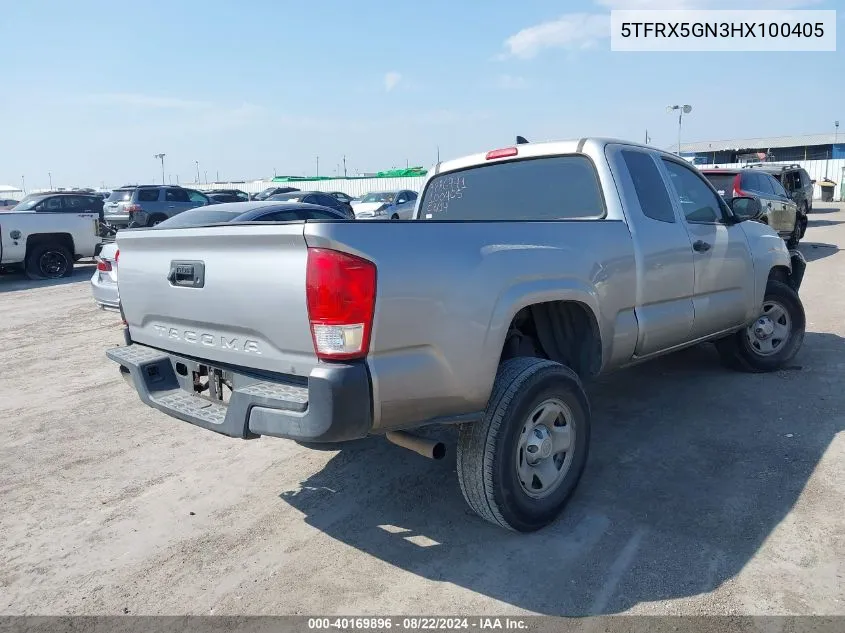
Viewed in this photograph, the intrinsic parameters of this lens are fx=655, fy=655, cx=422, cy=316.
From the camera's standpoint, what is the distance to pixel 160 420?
518 cm

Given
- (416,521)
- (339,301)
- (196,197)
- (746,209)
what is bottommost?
(416,521)

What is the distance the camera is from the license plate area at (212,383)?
3.15 metres

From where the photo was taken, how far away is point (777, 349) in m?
5.86

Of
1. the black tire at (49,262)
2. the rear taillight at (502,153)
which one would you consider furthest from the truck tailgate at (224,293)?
the black tire at (49,262)

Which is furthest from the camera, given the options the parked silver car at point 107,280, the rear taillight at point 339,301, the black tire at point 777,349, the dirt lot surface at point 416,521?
the parked silver car at point 107,280

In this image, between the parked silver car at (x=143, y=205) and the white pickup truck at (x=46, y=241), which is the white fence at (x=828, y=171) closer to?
the parked silver car at (x=143, y=205)

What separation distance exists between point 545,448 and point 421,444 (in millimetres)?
720

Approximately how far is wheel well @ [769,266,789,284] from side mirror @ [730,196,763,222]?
82 cm

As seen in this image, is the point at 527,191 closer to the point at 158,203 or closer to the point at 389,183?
the point at 158,203

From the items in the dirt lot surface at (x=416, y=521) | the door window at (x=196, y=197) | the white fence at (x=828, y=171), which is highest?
the white fence at (x=828, y=171)

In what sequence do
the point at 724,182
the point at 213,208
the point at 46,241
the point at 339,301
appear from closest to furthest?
the point at 339,301, the point at 213,208, the point at 724,182, the point at 46,241

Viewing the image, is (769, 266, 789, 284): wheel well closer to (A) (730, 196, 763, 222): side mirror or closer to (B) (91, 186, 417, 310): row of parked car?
(A) (730, 196, 763, 222): side mirror

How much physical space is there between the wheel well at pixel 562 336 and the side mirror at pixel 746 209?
226cm

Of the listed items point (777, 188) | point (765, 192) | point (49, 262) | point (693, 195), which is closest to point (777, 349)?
point (693, 195)
